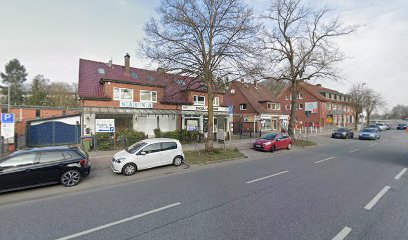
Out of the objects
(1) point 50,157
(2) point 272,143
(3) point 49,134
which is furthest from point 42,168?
(2) point 272,143

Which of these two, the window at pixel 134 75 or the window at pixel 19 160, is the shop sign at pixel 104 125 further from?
the window at pixel 134 75

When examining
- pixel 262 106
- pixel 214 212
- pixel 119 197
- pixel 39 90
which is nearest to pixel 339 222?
pixel 214 212

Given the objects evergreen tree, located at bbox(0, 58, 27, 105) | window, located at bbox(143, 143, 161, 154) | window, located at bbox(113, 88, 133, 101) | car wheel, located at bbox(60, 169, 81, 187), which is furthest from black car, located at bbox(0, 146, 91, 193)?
evergreen tree, located at bbox(0, 58, 27, 105)

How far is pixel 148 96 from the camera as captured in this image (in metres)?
21.6

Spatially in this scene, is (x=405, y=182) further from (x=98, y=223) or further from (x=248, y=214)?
(x=98, y=223)

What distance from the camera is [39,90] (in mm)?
37062

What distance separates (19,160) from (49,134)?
38.7ft

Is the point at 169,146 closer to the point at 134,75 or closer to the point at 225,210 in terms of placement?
the point at 225,210

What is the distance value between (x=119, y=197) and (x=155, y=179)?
2.24m

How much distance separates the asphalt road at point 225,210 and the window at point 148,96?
47.6ft

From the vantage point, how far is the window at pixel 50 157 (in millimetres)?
7527

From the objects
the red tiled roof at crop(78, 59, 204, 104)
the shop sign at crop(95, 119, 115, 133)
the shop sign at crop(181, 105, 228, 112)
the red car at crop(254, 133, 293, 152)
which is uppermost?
the red tiled roof at crop(78, 59, 204, 104)

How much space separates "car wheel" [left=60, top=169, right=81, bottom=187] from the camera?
25.2ft

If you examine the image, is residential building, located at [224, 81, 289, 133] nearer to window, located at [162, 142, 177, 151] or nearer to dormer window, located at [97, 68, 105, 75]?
dormer window, located at [97, 68, 105, 75]
